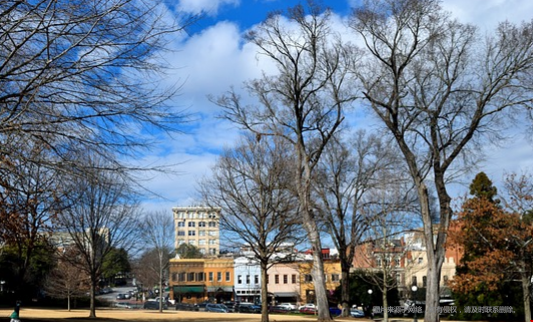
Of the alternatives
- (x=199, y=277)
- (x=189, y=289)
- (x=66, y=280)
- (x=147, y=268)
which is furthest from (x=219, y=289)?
(x=66, y=280)

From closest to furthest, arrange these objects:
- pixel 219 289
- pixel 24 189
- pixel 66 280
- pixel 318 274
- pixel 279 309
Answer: pixel 24 189 → pixel 318 274 → pixel 66 280 → pixel 279 309 → pixel 219 289

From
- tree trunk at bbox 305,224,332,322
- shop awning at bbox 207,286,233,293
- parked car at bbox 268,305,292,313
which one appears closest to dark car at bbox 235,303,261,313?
parked car at bbox 268,305,292,313

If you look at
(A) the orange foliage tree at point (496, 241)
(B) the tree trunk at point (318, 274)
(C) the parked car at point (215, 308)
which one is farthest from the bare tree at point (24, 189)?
(C) the parked car at point (215, 308)

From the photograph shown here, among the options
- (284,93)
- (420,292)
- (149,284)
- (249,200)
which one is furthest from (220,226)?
(149,284)

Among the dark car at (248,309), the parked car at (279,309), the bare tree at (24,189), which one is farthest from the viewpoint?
the dark car at (248,309)

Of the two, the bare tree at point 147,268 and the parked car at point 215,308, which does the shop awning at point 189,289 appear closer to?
the bare tree at point 147,268

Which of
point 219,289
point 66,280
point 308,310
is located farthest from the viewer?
point 219,289

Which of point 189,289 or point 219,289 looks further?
point 189,289

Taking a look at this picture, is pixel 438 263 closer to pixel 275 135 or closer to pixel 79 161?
pixel 275 135

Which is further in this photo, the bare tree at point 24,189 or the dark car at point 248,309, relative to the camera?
the dark car at point 248,309

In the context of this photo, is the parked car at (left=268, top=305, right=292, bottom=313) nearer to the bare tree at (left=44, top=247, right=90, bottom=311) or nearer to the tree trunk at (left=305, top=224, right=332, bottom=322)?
the bare tree at (left=44, top=247, right=90, bottom=311)

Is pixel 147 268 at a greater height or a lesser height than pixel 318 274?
lesser

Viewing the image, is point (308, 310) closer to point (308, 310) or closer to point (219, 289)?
point (308, 310)

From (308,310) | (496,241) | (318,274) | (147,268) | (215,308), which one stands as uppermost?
(496,241)
